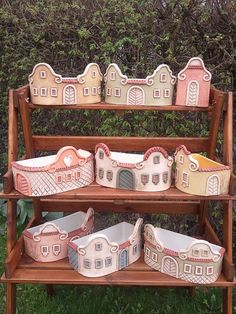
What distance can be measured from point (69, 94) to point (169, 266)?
0.93 meters

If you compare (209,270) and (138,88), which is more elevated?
(138,88)

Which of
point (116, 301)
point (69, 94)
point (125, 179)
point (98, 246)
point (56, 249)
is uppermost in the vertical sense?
point (69, 94)

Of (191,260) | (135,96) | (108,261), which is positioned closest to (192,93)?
(135,96)

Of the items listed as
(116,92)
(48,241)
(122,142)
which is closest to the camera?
(116,92)

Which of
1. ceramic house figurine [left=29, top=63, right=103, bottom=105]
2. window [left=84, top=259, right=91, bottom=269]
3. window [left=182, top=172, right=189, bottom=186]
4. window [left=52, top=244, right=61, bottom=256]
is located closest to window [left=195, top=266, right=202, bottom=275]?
window [left=182, top=172, right=189, bottom=186]

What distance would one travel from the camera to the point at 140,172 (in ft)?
7.18

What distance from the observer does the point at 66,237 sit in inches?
98.3

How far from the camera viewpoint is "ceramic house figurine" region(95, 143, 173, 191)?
2191 mm

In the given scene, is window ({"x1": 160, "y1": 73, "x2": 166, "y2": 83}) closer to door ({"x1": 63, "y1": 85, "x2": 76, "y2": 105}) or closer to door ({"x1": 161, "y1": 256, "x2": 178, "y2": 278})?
door ({"x1": 63, "y1": 85, "x2": 76, "y2": 105})

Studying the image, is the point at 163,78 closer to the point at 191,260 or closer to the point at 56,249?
the point at 191,260

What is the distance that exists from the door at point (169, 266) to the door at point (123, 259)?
0.18 metres

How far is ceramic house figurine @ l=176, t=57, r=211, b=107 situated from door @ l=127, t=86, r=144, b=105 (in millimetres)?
174

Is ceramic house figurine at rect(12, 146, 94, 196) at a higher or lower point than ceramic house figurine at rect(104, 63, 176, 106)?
lower

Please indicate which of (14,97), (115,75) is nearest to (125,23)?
(115,75)
